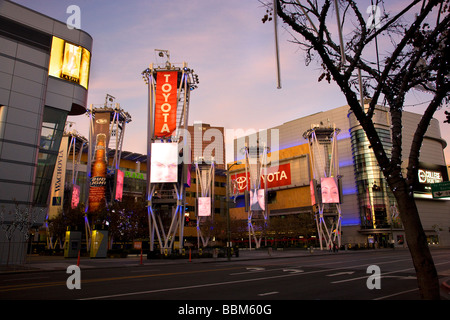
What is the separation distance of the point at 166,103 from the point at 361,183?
59993 mm

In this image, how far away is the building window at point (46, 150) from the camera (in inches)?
1179

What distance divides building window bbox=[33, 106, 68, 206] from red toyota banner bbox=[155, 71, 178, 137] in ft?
51.8

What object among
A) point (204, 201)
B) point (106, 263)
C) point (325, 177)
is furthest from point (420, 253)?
point (204, 201)

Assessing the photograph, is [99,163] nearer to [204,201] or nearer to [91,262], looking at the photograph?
[91,262]

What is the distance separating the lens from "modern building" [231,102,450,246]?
82.4 m

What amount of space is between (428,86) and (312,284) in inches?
326

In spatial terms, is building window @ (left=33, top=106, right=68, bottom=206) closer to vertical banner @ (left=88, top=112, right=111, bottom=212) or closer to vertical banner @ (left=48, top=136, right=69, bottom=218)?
vertical banner @ (left=88, top=112, right=111, bottom=212)

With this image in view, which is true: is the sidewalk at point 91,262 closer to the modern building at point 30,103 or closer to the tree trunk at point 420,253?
the modern building at point 30,103

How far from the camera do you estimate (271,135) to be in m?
121

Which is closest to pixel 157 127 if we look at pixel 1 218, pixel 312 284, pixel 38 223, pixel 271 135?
pixel 38 223

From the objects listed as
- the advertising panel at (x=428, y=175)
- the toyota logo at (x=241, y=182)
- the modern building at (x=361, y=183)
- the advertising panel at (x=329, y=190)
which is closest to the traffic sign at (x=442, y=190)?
the advertising panel at (x=329, y=190)

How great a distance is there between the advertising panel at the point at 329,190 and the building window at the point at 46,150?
48985mm

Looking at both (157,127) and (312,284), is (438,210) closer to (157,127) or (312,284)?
(157,127)

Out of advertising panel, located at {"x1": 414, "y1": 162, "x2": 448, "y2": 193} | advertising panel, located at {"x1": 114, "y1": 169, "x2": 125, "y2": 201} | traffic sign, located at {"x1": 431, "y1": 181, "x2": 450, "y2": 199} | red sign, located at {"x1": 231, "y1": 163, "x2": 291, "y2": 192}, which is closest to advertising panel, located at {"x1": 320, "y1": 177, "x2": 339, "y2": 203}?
red sign, located at {"x1": 231, "y1": 163, "x2": 291, "y2": 192}
